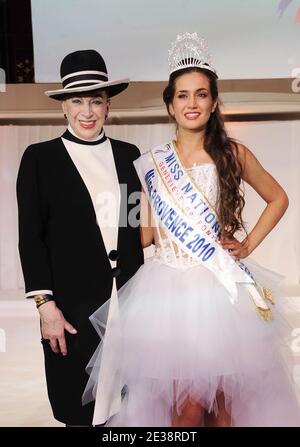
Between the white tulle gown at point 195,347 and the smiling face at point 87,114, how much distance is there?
12.8 inches

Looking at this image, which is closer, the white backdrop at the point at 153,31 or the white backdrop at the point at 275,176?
the white backdrop at the point at 153,31

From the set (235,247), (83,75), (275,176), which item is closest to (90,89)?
(83,75)

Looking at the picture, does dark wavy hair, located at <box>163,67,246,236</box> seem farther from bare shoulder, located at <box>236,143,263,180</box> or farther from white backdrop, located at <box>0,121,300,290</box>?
white backdrop, located at <box>0,121,300,290</box>

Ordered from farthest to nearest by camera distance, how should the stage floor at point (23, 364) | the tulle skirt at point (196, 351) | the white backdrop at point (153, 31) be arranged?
the stage floor at point (23, 364) → the white backdrop at point (153, 31) → the tulle skirt at point (196, 351)

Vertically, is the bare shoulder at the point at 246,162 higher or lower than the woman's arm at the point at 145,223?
higher

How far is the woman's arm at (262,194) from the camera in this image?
1.79 meters

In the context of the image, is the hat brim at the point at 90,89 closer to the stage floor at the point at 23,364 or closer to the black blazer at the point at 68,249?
the black blazer at the point at 68,249

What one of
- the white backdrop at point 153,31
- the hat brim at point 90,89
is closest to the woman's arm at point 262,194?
the hat brim at point 90,89

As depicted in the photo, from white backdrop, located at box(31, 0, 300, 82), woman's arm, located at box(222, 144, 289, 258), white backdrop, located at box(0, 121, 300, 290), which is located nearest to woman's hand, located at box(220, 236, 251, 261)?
woman's arm, located at box(222, 144, 289, 258)

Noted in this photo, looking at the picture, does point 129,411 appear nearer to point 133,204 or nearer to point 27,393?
point 133,204

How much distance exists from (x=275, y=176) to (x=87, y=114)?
3032mm

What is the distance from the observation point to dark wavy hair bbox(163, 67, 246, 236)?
1746 millimetres

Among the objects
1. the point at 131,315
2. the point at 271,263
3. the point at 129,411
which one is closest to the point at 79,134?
the point at 131,315

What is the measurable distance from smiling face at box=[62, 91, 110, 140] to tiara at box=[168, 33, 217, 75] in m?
0.23
